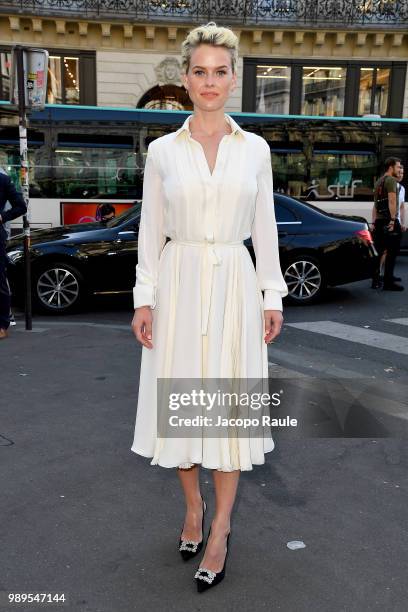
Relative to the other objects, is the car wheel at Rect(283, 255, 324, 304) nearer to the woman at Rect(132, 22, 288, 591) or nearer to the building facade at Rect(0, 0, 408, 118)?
the woman at Rect(132, 22, 288, 591)

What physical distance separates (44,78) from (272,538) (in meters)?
6.00

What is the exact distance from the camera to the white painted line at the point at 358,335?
21.5 ft

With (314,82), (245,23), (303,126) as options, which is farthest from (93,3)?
(303,126)

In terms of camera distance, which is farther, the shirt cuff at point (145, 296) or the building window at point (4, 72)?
the building window at point (4, 72)

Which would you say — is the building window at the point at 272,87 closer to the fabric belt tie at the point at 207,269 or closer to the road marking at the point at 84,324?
the road marking at the point at 84,324

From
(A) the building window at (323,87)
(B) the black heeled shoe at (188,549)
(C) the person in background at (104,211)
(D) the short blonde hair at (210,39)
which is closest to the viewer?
(D) the short blonde hair at (210,39)

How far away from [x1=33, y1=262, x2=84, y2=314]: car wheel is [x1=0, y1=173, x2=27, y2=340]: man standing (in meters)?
1.79

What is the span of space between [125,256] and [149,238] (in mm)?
5982

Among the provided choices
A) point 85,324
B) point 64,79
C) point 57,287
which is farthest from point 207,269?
point 64,79

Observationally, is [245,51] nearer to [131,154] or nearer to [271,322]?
[131,154]

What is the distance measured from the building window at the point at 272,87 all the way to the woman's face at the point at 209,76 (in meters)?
21.3

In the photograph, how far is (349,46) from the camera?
73.4 ft

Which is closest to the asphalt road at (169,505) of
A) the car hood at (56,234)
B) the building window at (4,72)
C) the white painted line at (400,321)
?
the white painted line at (400,321)

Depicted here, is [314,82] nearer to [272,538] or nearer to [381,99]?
[381,99]
